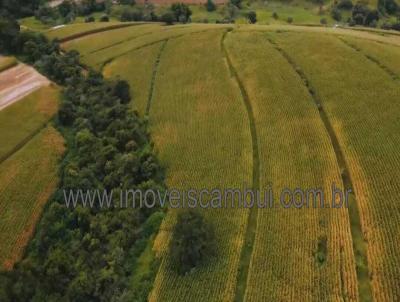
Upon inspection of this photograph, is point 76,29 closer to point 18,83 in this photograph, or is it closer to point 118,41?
point 118,41

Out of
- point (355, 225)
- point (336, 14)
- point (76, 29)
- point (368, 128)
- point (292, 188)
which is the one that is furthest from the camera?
point (336, 14)

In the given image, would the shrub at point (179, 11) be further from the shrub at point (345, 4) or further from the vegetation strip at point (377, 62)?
the vegetation strip at point (377, 62)

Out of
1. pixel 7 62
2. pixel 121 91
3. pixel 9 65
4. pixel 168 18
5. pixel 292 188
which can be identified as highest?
pixel 168 18

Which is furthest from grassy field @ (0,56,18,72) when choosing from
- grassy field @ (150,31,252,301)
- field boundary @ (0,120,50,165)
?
grassy field @ (150,31,252,301)

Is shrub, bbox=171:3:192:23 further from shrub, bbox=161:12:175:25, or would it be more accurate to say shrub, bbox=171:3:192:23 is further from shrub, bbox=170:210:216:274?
shrub, bbox=170:210:216:274

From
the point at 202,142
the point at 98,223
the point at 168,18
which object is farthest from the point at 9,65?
the point at 98,223

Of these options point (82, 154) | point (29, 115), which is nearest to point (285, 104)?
point (82, 154)

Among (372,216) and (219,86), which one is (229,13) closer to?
(219,86)
